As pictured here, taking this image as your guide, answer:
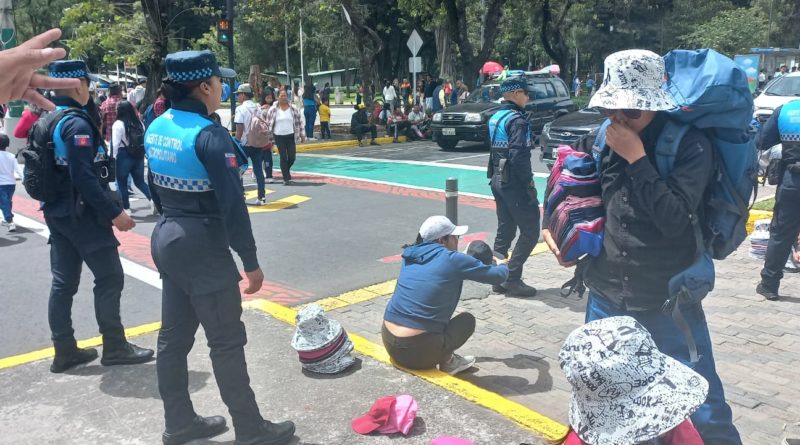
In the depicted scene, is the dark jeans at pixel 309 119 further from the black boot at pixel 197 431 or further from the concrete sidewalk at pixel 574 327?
the black boot at pixel 197 431

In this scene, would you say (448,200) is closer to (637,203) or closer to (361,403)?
(361,403)

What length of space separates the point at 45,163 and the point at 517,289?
4.01 meters

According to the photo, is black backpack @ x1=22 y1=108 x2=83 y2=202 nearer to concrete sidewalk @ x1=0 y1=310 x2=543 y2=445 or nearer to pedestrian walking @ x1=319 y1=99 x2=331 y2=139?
concrete sidewalk @ x1=0 y1=310 x2=543 y2=445

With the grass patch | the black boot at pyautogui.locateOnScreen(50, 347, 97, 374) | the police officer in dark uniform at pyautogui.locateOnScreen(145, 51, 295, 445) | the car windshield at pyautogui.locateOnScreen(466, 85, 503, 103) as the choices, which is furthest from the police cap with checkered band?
the car windshield at pyautogui.locateOnScreen(466, 85, 503, 103)

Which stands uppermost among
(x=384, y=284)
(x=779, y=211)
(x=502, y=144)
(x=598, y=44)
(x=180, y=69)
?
(x=598, y=44)

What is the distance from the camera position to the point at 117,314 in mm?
4715

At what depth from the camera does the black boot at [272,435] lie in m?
3.50

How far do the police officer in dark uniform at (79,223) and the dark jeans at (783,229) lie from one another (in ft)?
17.0

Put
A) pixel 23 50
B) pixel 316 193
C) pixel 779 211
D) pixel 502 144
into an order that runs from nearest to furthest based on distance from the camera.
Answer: pixel 23 50 < pixel 779 211 < pixel 502 144 < pixel 316 193

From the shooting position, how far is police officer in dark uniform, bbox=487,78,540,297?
21.0 feet

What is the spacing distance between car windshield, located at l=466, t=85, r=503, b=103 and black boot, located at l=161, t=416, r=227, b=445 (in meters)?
16.0

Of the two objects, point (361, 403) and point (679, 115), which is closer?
point (679, 115)

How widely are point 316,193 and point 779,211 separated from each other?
7.86 metres

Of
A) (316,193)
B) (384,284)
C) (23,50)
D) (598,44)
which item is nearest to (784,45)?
(598,44)
